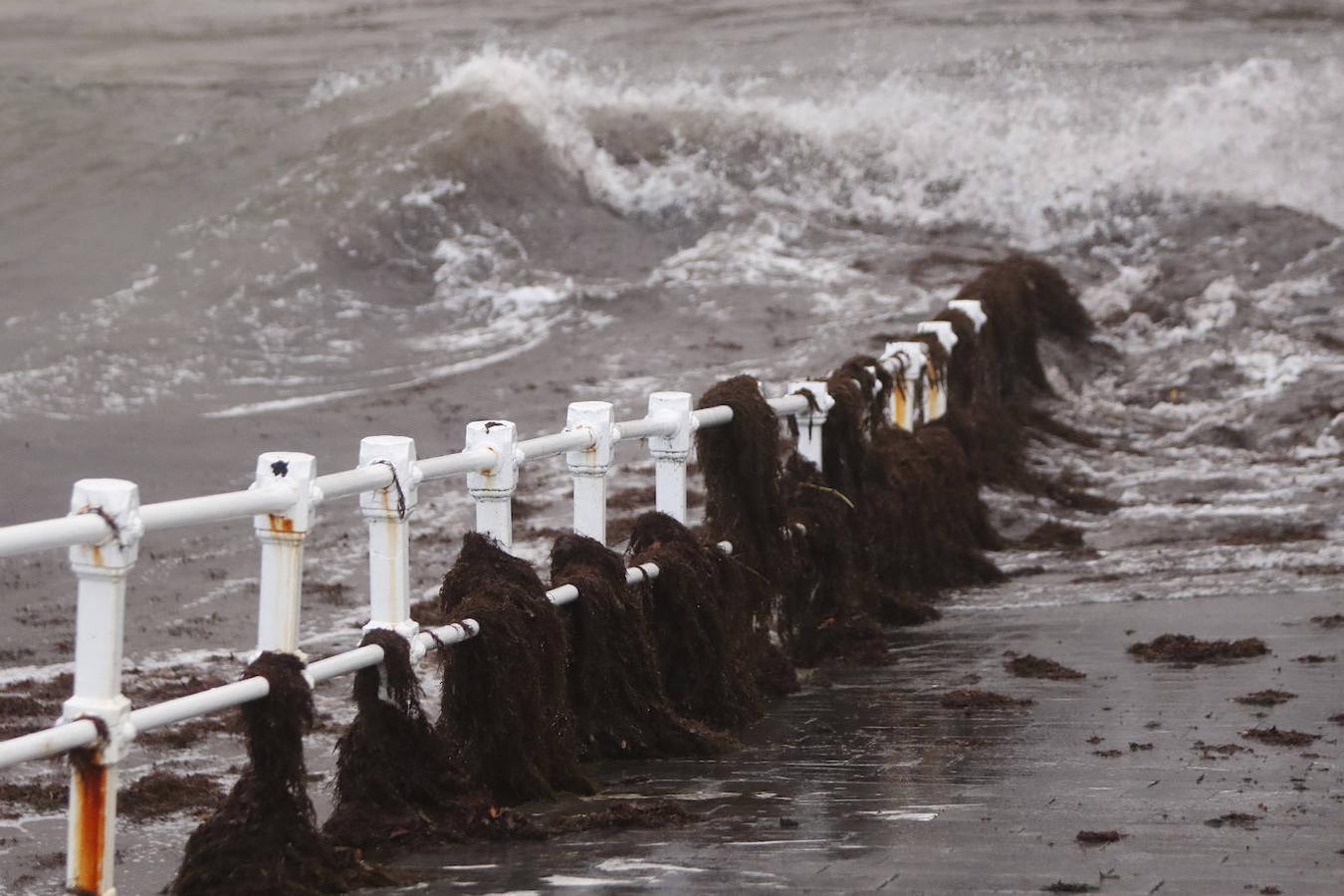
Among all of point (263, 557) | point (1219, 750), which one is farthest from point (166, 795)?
point (1219, 750)

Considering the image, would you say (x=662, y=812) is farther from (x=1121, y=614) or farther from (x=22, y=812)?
(x=1121, y=614)

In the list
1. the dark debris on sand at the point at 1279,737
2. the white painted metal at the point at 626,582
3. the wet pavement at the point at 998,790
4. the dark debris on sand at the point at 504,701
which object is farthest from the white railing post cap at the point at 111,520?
the dark debris on sand at the point at 1279,737

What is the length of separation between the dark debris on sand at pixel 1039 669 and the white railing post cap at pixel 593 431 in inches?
98.1

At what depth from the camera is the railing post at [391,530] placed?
5945 mm

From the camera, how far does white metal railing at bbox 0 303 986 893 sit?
4625 millimetres

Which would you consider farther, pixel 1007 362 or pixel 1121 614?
pixel 1007 362

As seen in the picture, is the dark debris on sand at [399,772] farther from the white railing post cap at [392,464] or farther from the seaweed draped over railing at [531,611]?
the white railing post cap at [392,464]

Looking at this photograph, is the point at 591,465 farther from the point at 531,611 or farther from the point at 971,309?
the point at 971,309

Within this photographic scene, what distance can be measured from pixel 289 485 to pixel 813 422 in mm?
5324

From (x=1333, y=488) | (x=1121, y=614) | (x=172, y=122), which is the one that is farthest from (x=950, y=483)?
(x=172, y=122)

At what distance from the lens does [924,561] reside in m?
11.6

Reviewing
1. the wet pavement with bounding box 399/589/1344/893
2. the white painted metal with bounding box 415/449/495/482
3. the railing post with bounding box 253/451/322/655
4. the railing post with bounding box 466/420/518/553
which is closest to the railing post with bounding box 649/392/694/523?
the wet pavement with bounding box 399/589/1344/893

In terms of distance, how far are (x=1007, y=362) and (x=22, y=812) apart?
39.2ft

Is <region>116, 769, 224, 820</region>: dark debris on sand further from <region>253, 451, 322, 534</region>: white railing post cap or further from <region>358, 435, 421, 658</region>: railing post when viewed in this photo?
<region>253, 451, 322, 534</region>: white railing post cap
